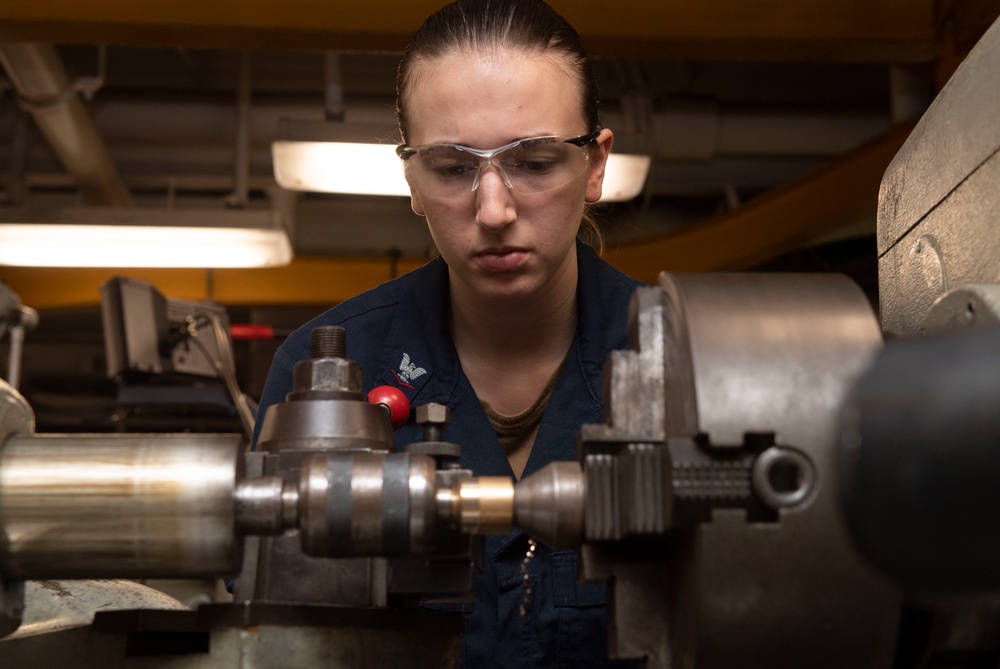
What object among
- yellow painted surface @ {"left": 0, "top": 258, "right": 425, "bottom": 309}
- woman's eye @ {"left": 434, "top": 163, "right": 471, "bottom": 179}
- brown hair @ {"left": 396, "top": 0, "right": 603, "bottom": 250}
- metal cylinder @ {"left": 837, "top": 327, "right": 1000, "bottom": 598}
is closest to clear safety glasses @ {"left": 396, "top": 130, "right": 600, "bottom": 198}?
woman's eye @ {"left": 434, "top": 163, "right": 471, "bottom": 179}

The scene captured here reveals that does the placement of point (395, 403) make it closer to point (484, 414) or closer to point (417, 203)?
point (484, 414)

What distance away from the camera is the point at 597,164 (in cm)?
150

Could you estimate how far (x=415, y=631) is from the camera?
838 mm

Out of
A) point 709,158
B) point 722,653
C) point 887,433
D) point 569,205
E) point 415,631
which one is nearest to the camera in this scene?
point 887,433

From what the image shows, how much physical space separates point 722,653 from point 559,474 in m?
0.17

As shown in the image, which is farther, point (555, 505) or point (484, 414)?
point (484, 414)

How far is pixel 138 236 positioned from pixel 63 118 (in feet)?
1.78

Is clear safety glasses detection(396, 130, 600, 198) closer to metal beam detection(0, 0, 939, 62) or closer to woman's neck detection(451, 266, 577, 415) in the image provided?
woman's neck detection(451, 266, 577, 415)

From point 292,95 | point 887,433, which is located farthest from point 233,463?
point 292,95

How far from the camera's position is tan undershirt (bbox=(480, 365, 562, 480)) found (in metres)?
1.44

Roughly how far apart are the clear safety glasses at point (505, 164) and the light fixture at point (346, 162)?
1957 mm

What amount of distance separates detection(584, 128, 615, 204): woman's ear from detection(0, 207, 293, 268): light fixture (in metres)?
2.84

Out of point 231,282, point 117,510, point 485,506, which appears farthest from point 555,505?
point 231,282

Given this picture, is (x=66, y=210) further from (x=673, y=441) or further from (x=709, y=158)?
(x=673, y=441)
